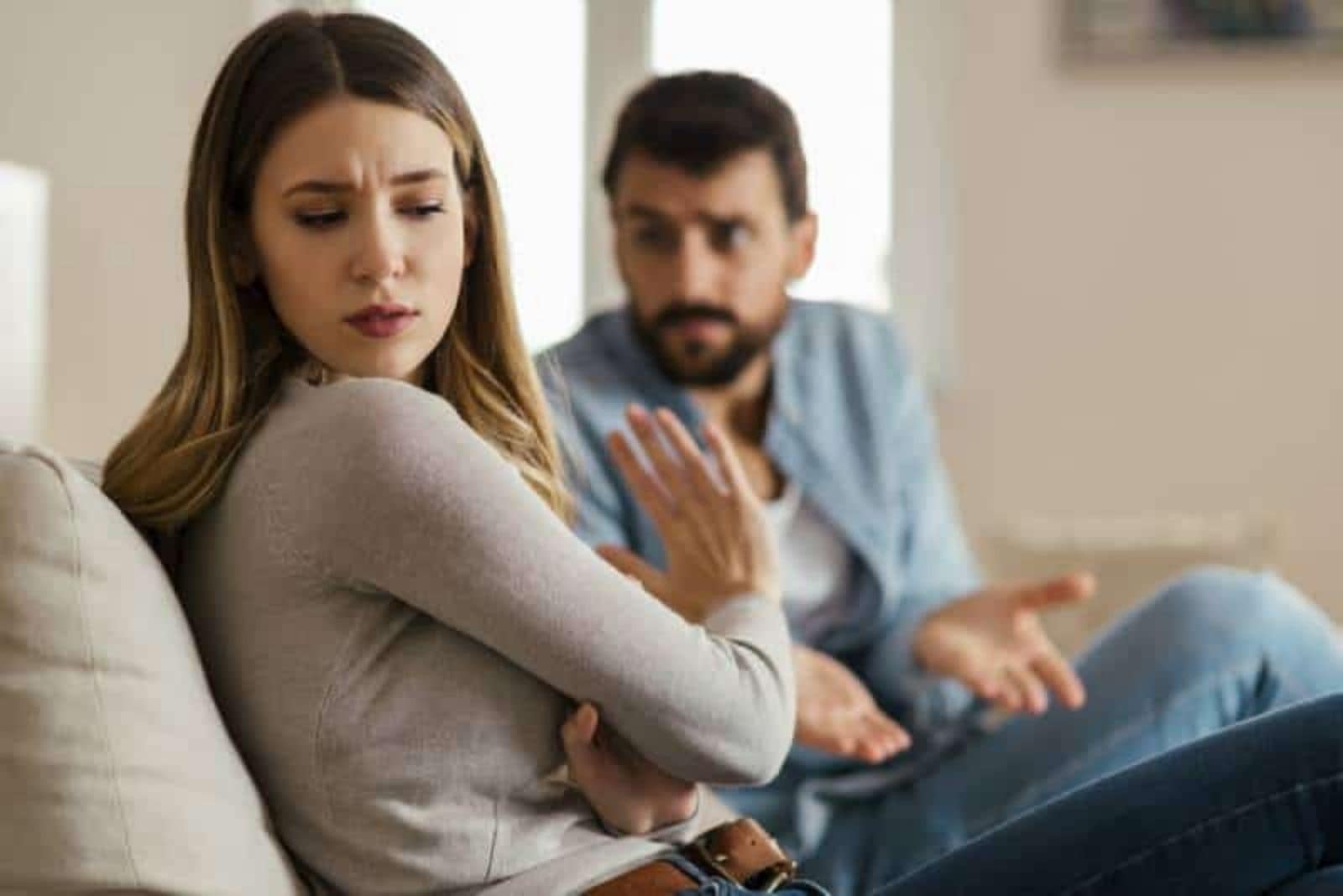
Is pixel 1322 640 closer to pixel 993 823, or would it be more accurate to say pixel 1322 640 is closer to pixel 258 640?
pixel 993 823

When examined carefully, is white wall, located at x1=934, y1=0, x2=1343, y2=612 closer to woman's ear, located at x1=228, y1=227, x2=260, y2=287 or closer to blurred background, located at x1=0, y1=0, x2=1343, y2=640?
blurred background, located at x1=0, y1=0, x2=1343, y2=640

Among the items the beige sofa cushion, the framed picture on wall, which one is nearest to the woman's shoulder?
the beige sofa cushion

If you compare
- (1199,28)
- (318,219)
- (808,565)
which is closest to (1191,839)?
(318,219)

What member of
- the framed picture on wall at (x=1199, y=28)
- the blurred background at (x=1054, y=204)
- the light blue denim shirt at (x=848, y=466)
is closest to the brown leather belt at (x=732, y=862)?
the light blue denim shirt at (x=848, y=466)

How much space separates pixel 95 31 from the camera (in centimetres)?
351

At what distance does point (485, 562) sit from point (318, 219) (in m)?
0.24

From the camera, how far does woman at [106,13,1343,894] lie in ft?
3.81

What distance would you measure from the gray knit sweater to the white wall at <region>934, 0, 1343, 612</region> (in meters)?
2.93

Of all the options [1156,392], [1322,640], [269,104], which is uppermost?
[269,104]

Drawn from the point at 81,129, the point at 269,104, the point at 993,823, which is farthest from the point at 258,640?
the point at 81,129

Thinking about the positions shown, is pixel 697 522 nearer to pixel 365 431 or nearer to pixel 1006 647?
pixel 365 431

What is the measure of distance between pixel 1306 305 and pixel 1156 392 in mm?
311

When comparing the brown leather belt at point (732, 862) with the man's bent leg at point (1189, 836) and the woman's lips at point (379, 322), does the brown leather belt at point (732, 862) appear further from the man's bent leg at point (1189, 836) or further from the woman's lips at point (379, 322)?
the woman's lips at point (379, 322)

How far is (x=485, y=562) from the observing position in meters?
1.15
